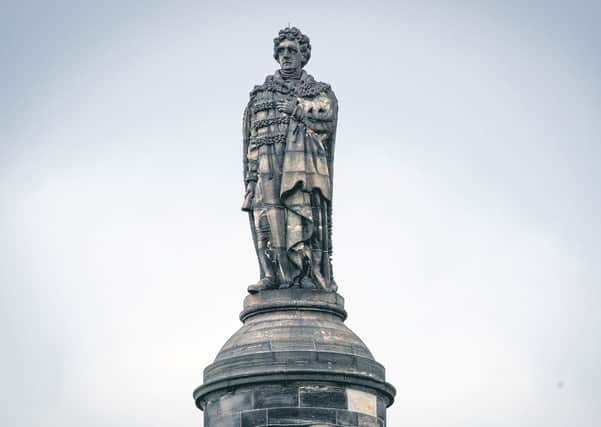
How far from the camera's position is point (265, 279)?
3184cm

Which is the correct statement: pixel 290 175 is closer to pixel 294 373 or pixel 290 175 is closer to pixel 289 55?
pixel 289 55

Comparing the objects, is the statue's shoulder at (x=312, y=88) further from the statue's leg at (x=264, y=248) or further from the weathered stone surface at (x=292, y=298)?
the statue's leg at (x=264, y=248)

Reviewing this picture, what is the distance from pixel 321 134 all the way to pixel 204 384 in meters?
5.50

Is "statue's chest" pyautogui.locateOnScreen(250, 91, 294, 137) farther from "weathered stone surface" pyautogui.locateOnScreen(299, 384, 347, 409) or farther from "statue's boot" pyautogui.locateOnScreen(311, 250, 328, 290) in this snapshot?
"weathered stone surface" pyautogui.locateOnScreen(299, 384, 347, 409)

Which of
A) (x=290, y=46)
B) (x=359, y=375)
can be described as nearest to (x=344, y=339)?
(x=359, y=375)

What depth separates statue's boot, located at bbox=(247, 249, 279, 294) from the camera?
104 feet

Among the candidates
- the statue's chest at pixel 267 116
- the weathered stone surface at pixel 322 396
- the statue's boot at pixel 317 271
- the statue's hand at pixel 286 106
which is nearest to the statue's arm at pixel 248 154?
the statue's chest at pixel 267 116

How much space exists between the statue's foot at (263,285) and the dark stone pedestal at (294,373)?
163mm

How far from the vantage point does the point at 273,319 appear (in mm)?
31250

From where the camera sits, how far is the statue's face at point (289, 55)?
33.0 m

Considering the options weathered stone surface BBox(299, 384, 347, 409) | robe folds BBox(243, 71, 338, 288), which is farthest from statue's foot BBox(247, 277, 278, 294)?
weathered stone surface BBox(299, 384, 347, 409)

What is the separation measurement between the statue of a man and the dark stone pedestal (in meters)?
0.59

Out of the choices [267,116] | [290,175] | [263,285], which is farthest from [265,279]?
[267,116]

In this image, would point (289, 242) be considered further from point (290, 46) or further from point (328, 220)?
point (290, 46)
